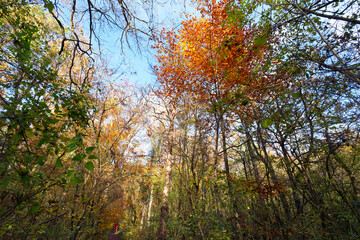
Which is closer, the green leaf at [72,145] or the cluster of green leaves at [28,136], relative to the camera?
the green leaf at [72,145]

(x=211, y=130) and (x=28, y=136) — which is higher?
(x=211, y=130)

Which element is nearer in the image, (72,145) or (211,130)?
(72,145)

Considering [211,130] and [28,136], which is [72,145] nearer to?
[28,136]

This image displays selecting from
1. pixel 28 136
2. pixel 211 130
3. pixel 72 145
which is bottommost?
pixel 72 145

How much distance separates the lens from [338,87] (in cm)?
286

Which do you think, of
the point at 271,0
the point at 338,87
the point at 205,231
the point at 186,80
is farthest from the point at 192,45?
the point at 205,231

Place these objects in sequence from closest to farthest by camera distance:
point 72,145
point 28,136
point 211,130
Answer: point 72,145, point 28,136, point 211,130

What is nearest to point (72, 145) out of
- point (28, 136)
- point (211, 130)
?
point (28, 136)

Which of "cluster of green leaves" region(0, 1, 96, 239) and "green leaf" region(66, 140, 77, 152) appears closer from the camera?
"green leaf" region(66, 140, 77, 152)

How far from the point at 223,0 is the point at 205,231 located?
10.9m

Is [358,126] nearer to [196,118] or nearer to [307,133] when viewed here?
[307,133]

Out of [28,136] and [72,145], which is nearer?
[72,145]

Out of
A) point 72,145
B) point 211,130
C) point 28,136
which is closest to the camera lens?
point 72,145

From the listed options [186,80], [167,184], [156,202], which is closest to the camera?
[186,80]
